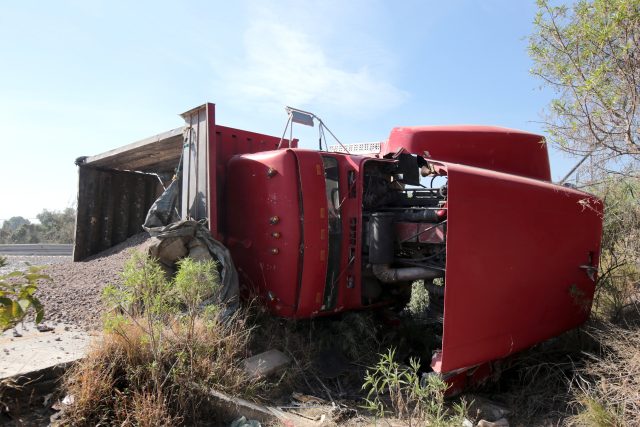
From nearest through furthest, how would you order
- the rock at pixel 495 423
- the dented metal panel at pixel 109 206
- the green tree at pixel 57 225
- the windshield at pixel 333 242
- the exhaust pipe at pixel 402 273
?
the rock at pixel 495 423, the exhaust pipe at pixel 402 273, the windshield at pixel 333 242, the dented metal panel at pixel 109 206, the green tree at pixel 57 225

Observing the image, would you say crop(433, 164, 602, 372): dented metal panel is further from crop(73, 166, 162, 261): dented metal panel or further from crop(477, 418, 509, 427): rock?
crop(73, 166, 162, 261): dented metal panel

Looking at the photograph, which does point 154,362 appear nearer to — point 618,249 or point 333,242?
point 333,242

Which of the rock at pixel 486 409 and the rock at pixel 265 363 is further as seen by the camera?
the rock at pixel 486 409

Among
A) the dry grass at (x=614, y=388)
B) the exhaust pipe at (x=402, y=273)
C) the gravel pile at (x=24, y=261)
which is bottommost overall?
the dry grass at (x=614, y=388)

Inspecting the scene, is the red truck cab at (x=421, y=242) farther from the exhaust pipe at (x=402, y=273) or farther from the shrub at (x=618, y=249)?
the shrub at (x=618, y=249)

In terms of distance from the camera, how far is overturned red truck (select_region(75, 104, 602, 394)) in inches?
152

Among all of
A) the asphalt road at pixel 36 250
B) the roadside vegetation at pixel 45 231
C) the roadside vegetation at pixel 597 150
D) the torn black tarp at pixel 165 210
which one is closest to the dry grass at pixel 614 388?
the roadside vegetation at pixel 597 150

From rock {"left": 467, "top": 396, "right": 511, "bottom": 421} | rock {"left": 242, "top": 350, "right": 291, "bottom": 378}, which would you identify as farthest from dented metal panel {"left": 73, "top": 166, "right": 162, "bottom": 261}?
rock {"left": 467, "top": 396, "right": 511, "bottom": 421}

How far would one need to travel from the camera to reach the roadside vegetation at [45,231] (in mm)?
23344

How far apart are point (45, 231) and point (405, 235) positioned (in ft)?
89.6

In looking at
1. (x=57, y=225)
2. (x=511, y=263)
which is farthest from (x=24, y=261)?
(x=57, y=225)

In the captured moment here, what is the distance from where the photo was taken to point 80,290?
5.23 meters

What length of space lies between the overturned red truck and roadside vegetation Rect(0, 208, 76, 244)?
20.2 m

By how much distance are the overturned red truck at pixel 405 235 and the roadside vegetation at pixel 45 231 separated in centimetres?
2024
